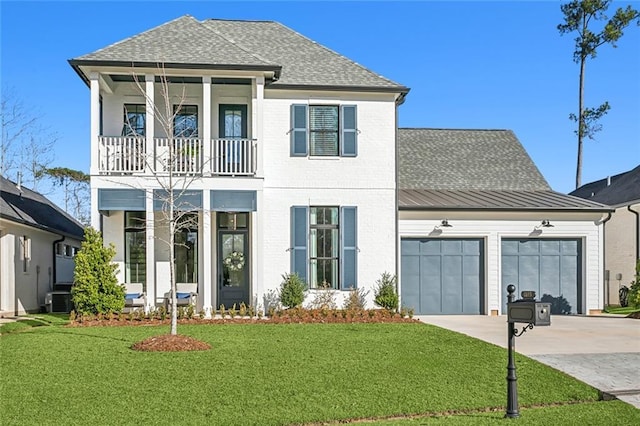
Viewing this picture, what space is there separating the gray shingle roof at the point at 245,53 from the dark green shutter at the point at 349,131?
0.65 m

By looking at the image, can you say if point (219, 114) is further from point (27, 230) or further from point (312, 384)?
point (312, 384)

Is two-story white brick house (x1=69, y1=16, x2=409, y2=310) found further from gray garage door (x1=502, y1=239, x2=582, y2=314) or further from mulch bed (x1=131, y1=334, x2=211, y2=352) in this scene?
mulch bed (x1=131, y1=334, x2=211, y2=352)

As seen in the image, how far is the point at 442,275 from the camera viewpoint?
1748 centimetres

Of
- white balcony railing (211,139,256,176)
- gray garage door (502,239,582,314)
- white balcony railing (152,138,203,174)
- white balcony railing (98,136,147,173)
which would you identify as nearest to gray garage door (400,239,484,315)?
gray garage door (502,239,582,314)

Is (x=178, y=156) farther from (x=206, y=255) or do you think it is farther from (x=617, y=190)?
(x=617, y=190)

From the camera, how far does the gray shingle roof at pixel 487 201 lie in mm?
17312

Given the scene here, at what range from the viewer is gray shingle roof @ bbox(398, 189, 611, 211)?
56.8ft

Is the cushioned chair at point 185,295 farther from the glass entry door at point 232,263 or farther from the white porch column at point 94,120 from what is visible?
the white porch column at point 94,120

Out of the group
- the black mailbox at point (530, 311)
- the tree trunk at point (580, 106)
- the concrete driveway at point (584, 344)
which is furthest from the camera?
the tree trunk at point (580, 106)

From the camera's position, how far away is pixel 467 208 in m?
17.2

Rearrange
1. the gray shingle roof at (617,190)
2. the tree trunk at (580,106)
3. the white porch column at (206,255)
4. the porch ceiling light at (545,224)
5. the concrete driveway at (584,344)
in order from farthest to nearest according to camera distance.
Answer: the tree trunk at (580,106)
the gray shingle roof at (617,190)
the porch ceiling light at (545,224)
the white porch column at (206,255)
the concrete driveway at (584,344)

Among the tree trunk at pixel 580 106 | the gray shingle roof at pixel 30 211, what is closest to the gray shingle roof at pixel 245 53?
the gray shingle roof at pixel 30 211

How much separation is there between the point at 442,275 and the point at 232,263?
5795 millimetres

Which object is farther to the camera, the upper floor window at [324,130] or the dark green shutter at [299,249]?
the upper floor window at [324,130]
